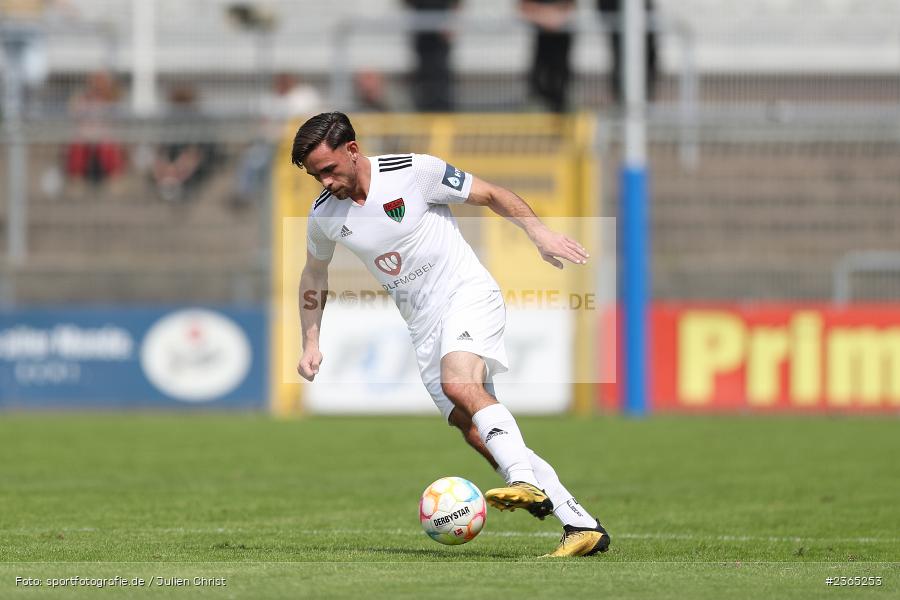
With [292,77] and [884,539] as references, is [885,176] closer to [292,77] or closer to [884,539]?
[292,77]

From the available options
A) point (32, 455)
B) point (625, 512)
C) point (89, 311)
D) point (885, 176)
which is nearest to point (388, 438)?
point (32, 455)

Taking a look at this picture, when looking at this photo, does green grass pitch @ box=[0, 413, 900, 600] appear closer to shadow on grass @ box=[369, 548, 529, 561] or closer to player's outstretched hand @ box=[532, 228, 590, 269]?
shadow on grass @ box=[369, 548, 529, 561]

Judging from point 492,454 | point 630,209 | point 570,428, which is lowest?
point 570,428

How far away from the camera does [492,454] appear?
8078mm

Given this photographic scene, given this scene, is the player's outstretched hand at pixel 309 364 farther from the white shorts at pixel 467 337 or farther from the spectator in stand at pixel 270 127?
the spectator in stand at pixel 270 127

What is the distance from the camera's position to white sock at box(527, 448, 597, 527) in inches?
321

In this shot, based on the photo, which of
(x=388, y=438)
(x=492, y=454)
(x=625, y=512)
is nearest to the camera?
(x=492, y=454)

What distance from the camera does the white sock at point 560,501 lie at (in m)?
8.15

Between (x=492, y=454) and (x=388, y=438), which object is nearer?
(x=492, y=454)

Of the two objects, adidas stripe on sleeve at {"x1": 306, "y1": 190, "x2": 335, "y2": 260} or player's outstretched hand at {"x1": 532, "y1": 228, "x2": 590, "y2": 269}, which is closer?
player's outstretched hand at {"x1": 532, "y1": 228, "x2": 590, "y2": 269}

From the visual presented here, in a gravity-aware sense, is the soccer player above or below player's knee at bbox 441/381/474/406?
above

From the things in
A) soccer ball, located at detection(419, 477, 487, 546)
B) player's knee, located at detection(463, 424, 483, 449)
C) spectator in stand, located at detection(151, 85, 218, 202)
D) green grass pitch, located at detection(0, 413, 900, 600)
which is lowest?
green grass pitch, located at detection(0, 413, 900, 600)

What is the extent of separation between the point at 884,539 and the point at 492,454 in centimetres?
254

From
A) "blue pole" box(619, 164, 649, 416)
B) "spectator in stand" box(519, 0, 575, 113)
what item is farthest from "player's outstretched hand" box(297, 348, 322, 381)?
"spectator in stand" box(519, 0, 575, 113)
